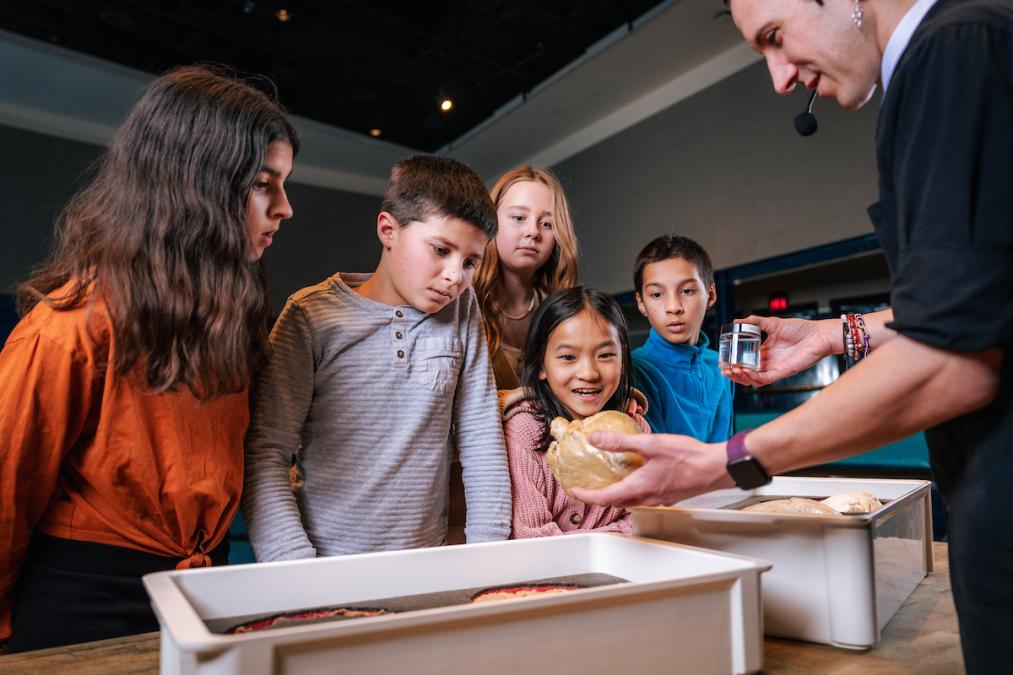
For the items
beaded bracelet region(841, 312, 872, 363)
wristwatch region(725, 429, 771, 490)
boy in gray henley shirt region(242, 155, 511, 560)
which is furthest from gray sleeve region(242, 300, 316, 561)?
beaded bracelet region(841, 312, 872, 363)

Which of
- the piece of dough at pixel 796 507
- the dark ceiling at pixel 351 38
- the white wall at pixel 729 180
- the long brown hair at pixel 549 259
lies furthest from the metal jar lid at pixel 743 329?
the dark ceiling at pixel 351 38

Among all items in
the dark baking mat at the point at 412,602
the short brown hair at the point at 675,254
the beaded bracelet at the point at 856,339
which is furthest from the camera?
the short brown hair at the point at 675,254

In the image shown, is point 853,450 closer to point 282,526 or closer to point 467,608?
point 467,608

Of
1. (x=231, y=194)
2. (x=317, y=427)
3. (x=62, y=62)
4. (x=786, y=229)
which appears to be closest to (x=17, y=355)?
(x=231, y=194)

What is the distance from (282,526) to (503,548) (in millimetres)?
464

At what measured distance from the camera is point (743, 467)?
0.76 metres

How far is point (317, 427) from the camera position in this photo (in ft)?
4.29

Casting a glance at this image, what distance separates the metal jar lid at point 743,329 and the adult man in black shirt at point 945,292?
56 cm

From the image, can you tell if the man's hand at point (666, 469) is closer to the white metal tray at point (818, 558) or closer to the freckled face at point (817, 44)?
the white metal tray at point (818, 558)

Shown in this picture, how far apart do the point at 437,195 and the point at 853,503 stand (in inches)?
35.8

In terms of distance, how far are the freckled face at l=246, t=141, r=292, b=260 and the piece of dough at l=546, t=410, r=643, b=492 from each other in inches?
21.9

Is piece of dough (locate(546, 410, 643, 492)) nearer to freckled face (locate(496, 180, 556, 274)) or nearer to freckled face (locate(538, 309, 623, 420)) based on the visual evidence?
freckled face (locate(538, 309, 623, 420))

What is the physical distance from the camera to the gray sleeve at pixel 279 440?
3.68ft

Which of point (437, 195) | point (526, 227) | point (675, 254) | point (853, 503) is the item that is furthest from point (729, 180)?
point (853, 503)
